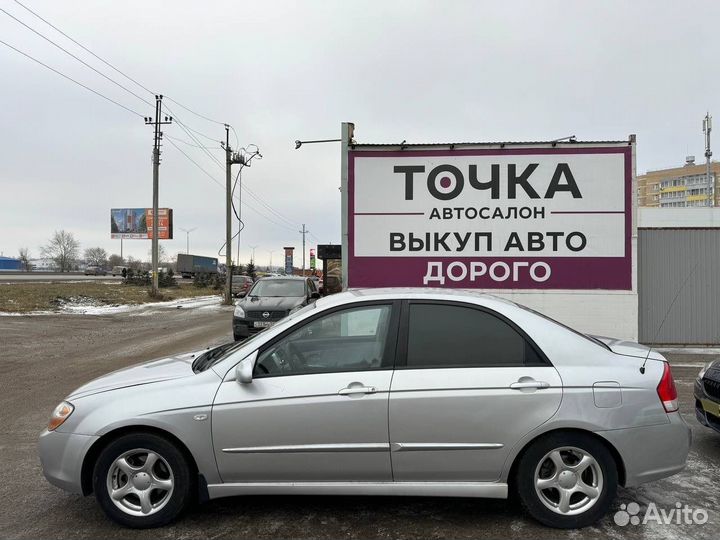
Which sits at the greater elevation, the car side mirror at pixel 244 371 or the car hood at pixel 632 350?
the car hood at pixel 632 350

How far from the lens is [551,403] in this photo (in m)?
3.16

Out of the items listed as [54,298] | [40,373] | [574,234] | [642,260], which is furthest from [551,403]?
[54,298]

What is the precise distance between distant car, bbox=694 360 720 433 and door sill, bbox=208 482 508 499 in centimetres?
248

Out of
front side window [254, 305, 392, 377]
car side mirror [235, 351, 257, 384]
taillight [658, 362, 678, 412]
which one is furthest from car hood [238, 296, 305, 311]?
taillight [658, 362, 678, 412]

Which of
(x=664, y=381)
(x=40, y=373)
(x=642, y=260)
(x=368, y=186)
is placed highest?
(x=368, y=186)

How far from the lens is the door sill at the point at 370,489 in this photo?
10.5 feet

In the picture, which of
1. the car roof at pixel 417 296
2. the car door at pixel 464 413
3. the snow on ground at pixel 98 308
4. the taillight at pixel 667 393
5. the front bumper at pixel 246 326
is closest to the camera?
the car door at pixel 464 413

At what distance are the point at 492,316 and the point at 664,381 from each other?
45.2 inches

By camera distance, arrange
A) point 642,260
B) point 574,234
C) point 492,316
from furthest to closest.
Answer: point 642,260
point 574,234
point 492,316

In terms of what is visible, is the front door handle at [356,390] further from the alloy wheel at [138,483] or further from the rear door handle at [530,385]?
the alloy wheel at [138,483]

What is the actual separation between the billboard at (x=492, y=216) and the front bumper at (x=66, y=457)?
699 centimetres

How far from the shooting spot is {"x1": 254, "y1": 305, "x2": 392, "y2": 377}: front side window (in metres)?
A: 3.36

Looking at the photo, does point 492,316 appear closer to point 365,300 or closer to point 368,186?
point 365,300

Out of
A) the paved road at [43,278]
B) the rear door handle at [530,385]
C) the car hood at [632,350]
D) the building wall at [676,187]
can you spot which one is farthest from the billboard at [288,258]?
the building wall at [676,187]
